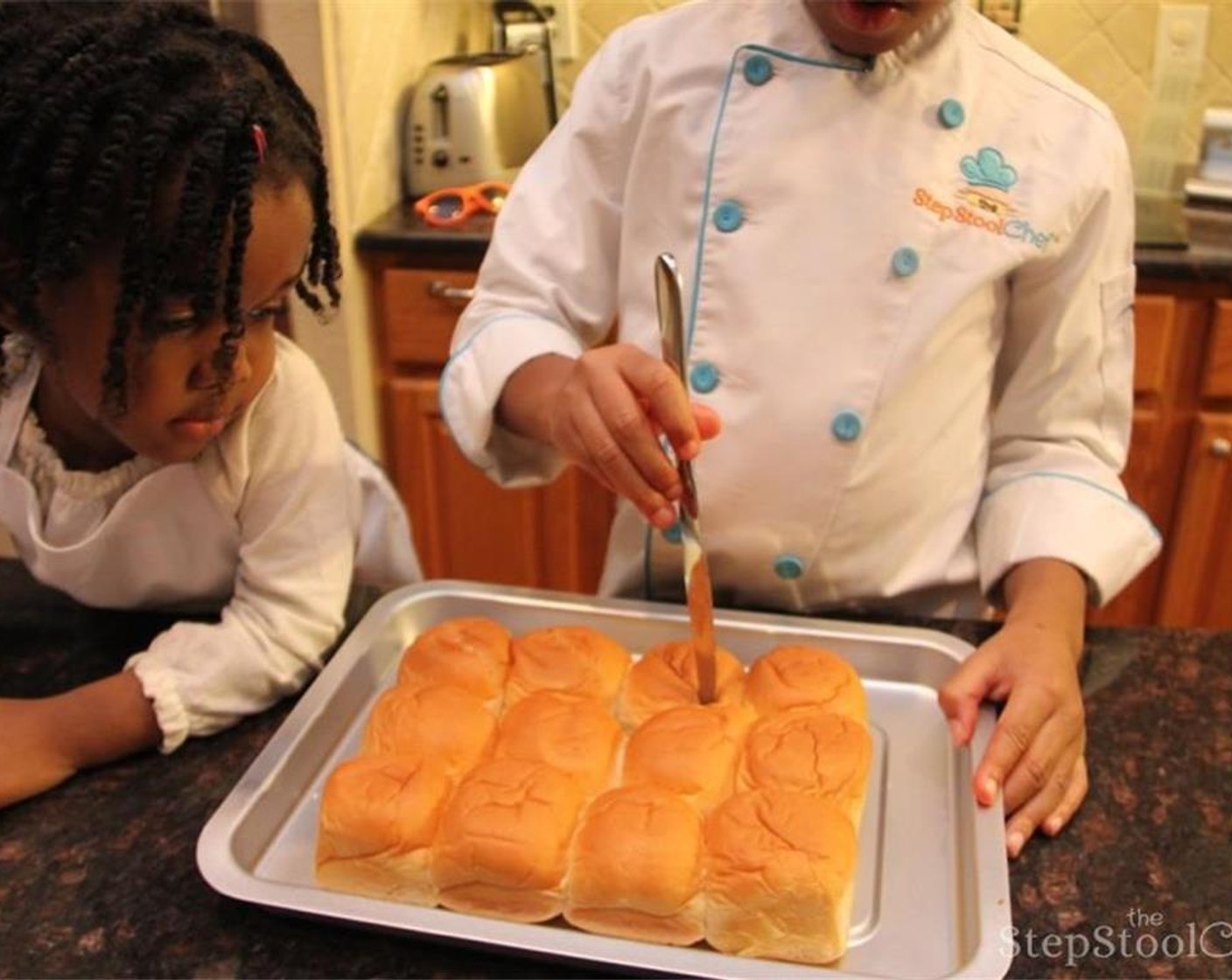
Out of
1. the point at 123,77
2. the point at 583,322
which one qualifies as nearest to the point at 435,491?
the point at 583,322

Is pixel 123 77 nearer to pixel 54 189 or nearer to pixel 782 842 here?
pixel 54 189

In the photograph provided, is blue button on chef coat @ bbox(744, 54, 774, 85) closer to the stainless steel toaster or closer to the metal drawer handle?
the metal drawer handle

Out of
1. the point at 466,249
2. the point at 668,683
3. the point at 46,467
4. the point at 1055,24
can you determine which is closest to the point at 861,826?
the point at 668,683

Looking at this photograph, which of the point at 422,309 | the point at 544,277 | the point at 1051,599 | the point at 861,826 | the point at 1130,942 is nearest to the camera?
the point at 1130,942

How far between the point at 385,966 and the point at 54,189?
Result: 1.41ft

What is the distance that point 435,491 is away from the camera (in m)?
1.89

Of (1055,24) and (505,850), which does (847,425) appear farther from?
(1055,24)

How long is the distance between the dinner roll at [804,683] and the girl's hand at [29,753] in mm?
415

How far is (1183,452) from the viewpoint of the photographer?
172 centimetres

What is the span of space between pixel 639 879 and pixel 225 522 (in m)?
0.41

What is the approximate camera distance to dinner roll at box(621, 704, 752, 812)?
689 mm

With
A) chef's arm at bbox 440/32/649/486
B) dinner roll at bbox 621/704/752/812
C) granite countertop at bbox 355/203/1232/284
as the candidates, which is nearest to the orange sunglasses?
granite countertop at bbox 355/203/1232/284

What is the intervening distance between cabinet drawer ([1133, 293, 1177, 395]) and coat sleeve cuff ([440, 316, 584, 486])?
3.22 feet

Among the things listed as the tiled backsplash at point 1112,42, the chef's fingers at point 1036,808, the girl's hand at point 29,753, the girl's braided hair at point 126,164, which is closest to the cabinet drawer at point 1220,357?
the tiled backsplash at point 1112,42
